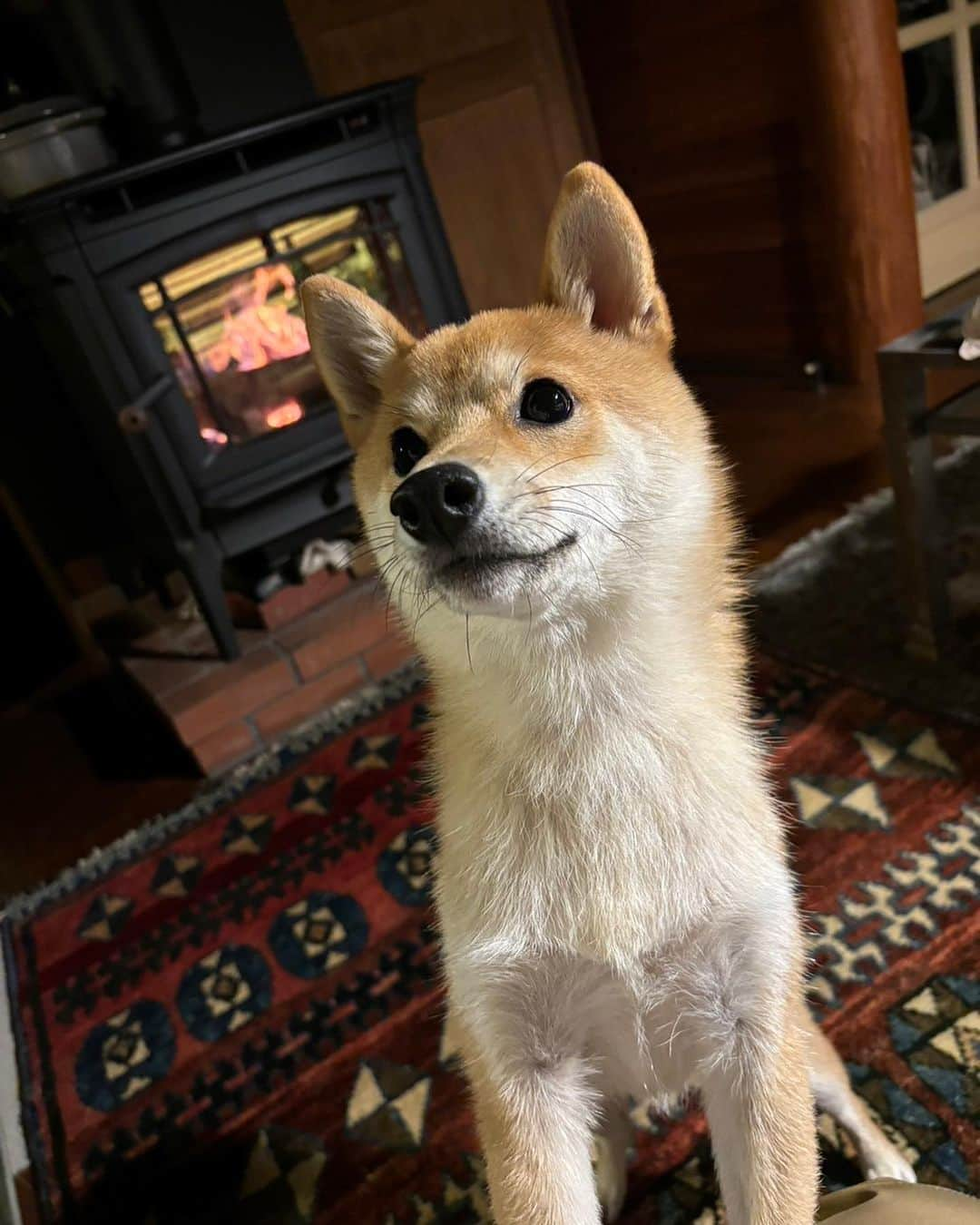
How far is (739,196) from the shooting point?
304 cm

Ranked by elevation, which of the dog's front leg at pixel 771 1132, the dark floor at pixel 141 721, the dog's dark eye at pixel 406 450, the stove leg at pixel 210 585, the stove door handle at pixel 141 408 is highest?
the dog's dark eye at pixel 406 450

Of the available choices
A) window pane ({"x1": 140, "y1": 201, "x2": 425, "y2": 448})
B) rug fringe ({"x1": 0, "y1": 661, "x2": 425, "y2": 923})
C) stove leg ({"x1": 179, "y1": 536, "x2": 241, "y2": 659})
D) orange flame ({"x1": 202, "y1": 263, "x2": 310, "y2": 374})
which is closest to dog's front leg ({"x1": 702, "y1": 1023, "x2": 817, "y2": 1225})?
rug fringe ({"x1": 0, "y1": 661, "x2": 425, "y2": 923})

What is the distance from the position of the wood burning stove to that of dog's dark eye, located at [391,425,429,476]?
1261mm

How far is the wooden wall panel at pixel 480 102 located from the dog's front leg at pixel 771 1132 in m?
2.73

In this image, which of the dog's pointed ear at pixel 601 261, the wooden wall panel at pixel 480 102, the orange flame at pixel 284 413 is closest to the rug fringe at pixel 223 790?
the orange flame at pixel 284 413

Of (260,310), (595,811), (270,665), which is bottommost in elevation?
(270,665)

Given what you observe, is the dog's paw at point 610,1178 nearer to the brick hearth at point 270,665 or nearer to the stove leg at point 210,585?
the brick hearth at point 270,665

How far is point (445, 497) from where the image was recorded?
74cm

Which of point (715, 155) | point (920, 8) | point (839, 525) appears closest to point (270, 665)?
point (839, 525)

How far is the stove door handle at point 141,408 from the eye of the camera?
1.96 m

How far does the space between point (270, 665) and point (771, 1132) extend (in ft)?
5.40

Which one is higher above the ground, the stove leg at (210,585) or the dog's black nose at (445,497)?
the dog's black nose at (445,497)

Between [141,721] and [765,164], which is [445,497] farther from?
[765,164]

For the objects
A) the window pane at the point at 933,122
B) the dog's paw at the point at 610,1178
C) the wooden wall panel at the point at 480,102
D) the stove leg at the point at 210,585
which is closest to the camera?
the dog's paw at the point at 610,1178
